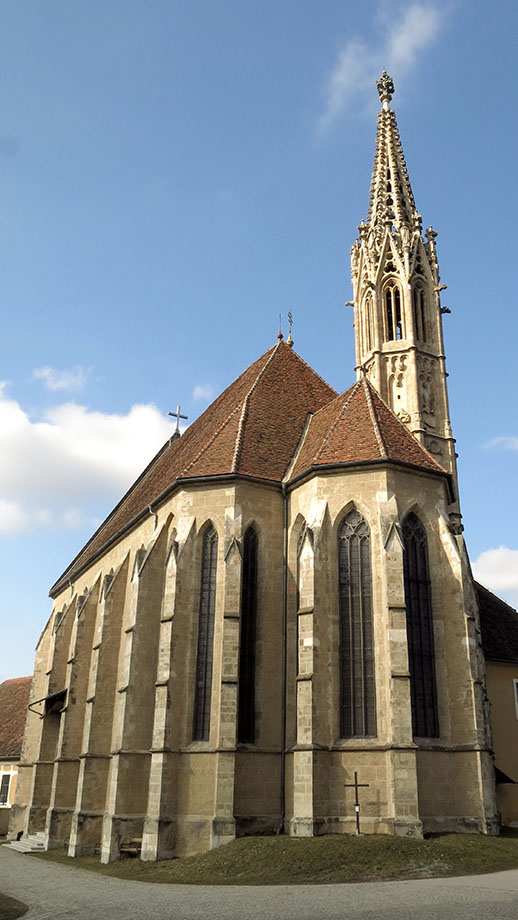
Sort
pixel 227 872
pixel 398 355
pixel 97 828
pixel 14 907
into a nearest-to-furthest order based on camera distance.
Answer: pixel 14 907
pixel 227 872
pixel 97 828
pixel 398 355

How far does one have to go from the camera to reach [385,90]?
38500 mm

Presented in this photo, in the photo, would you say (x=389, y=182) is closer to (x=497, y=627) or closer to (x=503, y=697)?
(x=497, y=627)

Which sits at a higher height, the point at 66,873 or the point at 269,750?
the point at 269,750

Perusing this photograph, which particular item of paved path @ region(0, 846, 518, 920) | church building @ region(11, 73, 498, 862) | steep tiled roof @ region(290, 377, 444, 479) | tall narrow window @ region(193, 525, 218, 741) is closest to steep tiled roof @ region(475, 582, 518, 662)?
church building @ region(11, 73, 498, 862)

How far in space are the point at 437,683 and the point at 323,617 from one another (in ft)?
11.1

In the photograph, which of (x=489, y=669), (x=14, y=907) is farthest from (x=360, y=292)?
(x=14, y=907)

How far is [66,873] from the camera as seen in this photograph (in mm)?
17812

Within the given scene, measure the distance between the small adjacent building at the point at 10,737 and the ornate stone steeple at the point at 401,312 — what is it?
79.1 feet

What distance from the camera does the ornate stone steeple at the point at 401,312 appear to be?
1162 inches

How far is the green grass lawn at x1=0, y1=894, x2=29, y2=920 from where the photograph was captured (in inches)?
463

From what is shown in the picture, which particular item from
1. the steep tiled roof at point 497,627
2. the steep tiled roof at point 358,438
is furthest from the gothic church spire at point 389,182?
the steep tiled roof at point 497,627

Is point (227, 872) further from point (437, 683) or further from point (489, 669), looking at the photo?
point (489, 669)

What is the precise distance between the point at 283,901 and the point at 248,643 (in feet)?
29.6

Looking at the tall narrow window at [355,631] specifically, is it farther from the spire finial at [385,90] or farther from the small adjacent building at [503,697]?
the spire finial at [385,90]
